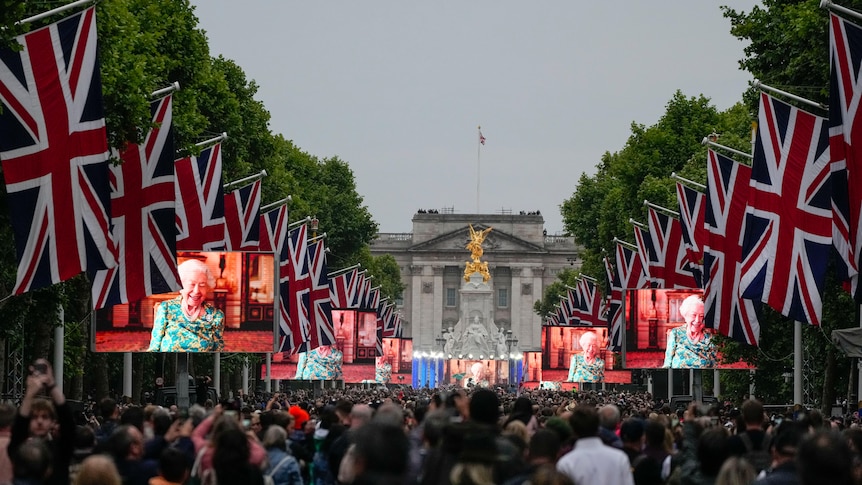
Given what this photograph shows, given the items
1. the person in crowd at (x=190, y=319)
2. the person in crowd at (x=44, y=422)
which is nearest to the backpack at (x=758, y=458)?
the person in crowd at (x=44, y=422)

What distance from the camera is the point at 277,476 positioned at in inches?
572

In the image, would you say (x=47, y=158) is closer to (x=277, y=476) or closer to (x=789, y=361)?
(x=277, y=476)

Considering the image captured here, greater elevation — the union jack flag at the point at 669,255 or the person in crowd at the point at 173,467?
the union jack flag at the point at 669,255

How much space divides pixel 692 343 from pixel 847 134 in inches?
969

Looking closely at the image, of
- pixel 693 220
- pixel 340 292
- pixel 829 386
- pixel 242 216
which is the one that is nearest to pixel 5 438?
pixel 242 216

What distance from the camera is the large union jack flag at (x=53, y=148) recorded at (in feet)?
75.7

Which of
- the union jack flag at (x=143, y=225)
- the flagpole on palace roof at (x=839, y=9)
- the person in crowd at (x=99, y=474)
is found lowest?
the person in crowd at (x=99, y=474)

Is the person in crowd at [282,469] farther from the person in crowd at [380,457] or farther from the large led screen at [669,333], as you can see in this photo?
the large led screen at [669,333]

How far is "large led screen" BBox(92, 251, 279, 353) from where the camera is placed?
1457 inches

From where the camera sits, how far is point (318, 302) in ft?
194

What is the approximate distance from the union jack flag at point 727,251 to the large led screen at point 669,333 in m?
9.87

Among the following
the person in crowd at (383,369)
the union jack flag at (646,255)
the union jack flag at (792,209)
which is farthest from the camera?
the person in crowd at (383,369)

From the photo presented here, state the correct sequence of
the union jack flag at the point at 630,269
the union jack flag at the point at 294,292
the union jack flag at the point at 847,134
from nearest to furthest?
the union jack flag at the point at 847,134 < the union jack flag at the point at 294,292 < the union jack flag at the point at 630,269

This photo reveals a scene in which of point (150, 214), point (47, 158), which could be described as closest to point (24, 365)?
point (150, 214)
